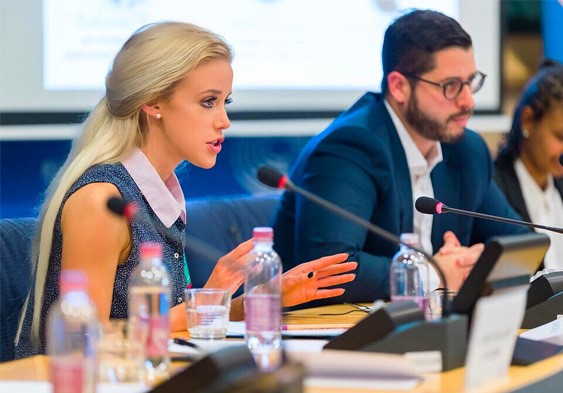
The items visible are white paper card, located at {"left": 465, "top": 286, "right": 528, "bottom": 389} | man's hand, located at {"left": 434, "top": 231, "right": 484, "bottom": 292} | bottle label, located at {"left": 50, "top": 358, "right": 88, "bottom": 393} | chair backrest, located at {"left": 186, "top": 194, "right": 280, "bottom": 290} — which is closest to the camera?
bottle label, located at {"left": 50, "top": 358, "right": 88, "bottom": 393}

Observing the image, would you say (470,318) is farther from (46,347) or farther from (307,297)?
(46,347)

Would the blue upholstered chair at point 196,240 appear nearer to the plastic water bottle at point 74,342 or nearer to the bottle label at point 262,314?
the bottle label at point 262,314

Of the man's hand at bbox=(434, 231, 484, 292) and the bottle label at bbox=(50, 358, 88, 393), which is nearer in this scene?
the bottle label at bbox=(50, 358, 88, 393)

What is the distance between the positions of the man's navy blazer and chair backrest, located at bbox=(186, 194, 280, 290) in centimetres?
14

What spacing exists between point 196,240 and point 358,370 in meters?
1.63

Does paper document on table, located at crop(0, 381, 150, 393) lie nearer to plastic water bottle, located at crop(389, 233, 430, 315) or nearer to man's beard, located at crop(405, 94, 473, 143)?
plastic water bottle, located at crop(389, 233, 430, 315)

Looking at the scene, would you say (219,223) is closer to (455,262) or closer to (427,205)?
(455,262)

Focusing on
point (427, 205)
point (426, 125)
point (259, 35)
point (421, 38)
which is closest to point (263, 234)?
point (427, 205)

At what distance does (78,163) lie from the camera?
258cm

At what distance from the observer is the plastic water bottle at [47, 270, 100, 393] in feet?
4.63

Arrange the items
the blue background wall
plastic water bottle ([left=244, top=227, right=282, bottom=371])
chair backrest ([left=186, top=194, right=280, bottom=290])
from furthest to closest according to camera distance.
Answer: the blue background wall < chair backrest ([left=186, top=194, right=280, bottom=290]) < plastic water bottle ([left=244, top=227, right=282, bottom=371])

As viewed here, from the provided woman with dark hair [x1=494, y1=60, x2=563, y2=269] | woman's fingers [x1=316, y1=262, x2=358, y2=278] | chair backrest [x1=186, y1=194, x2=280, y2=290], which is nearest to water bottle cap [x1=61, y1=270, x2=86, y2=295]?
woman's fingers [x1=316, y1=262, x2=358, y2=278]

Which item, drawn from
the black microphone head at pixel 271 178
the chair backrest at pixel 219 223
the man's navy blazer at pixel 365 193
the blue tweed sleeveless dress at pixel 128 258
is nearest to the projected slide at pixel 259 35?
the chair backrest at pixel 219 223

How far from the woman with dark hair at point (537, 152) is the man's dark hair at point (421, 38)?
2.96 feet
